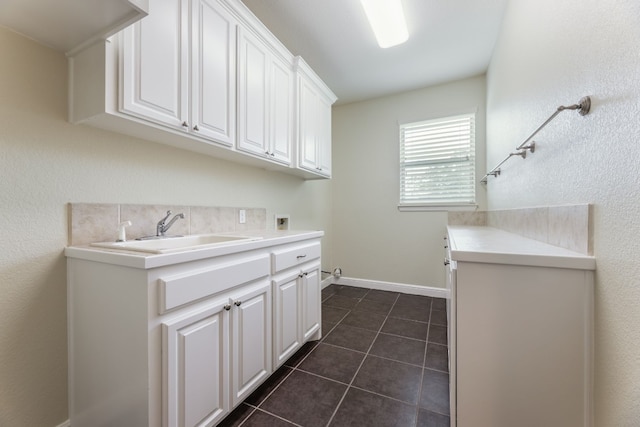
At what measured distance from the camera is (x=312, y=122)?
8.22 feet

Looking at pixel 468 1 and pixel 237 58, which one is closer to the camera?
pixel 237 58

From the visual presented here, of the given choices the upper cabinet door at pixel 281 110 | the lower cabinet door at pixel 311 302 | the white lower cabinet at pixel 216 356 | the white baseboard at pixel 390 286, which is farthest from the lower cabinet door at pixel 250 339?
the white baseboard at pixel 390 286

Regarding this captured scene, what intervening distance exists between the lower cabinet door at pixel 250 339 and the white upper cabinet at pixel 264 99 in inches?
37.9

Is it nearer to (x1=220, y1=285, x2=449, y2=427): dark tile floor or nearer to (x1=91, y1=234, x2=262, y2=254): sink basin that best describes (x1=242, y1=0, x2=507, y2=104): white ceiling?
(x1=91, y1=234, x2=262, y2=254): sink basin

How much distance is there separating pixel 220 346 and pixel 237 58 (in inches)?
66.0

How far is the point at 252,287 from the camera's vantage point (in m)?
1.41

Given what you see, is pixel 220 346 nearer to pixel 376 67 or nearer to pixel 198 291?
pixel 198 291

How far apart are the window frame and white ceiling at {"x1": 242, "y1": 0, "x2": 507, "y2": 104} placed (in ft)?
1.45

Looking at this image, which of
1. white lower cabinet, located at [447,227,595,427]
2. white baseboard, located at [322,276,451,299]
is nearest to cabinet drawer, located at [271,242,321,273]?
white lower cabinet, located at [447,227,595,427]

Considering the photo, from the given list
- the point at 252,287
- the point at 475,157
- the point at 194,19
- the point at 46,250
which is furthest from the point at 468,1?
the point at 46,250

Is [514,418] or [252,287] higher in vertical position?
[252,287]

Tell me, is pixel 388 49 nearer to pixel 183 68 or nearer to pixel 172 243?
pixel 183 68

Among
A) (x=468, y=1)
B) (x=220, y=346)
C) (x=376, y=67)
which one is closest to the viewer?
(x=220, y=346)

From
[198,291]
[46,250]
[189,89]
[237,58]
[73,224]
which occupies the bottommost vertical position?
[198,291]
